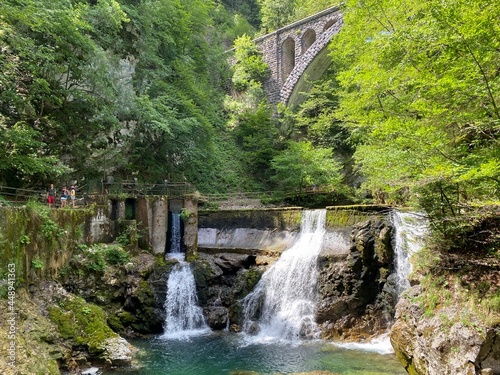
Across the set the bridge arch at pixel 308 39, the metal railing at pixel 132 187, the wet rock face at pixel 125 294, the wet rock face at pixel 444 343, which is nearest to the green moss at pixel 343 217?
the wet rock face at pixel 444 343

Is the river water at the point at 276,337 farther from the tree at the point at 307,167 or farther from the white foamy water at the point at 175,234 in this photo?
the tree at the point at 307,167

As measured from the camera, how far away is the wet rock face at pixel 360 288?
1152 cm

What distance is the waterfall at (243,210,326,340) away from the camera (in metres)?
12.1

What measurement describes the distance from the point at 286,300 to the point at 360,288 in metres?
2.60

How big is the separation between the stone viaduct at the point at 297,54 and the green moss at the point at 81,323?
21.5m

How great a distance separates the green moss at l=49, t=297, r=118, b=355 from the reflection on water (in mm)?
1020

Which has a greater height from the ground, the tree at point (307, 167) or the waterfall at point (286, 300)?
the tree at point (307, 167)

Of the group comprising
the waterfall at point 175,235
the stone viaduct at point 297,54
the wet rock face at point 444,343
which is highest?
the stone viaduct at point 297,54

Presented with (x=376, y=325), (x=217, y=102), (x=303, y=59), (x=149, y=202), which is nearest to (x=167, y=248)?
(x=149, y=202)

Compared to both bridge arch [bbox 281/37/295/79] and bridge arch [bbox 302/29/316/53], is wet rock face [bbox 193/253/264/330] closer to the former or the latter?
bridge arch [bbox 281/37/295/79]

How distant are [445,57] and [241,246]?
40.5 ft

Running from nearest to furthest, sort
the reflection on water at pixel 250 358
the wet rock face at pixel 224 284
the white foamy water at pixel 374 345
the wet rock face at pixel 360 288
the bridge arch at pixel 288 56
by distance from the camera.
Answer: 1. the reflection on water at pixel 250 358
2. the white foamy water at pixel 374 345
3. the wet rock face at pixel 360 288
4. the wet rock face at pixel 224 284
5. the bridge arch at pixel 288 56

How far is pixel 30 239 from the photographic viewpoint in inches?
375

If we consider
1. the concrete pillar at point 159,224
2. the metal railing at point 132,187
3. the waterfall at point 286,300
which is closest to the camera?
the waterfall at point 286,300
